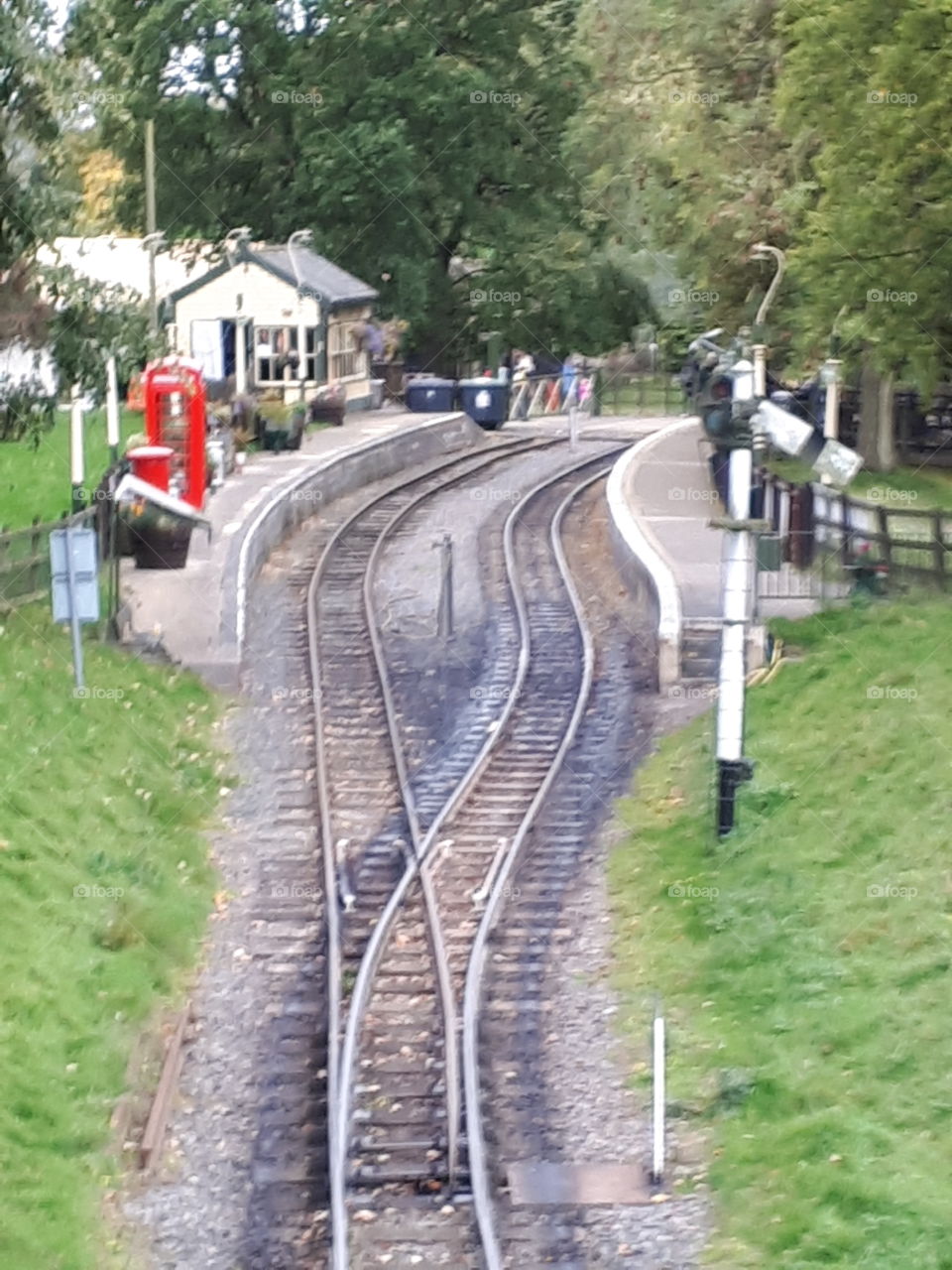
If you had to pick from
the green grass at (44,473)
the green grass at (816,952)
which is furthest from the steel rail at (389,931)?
the green grass at (44,473)

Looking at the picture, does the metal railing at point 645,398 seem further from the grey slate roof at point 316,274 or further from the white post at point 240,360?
the white post at point 240,360

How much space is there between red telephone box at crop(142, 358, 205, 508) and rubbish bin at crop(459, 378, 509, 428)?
55.2ft

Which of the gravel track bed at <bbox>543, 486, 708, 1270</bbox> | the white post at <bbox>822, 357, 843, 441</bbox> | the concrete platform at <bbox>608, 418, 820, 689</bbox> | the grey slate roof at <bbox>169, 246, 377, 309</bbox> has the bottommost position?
the gravel track bed at <bbox>543, 486, 708, 1270</bbox>

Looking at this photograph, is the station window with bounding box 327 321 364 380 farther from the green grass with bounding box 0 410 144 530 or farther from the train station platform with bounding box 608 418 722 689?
the train station platform with bounding box 608 418 722 689

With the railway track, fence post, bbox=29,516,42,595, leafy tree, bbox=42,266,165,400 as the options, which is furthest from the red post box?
leafy tree, bbox=42,266,165,400

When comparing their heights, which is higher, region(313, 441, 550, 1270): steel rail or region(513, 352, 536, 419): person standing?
region(513, 352, 536, 419): person standing

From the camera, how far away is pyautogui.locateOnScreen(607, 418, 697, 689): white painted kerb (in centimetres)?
2041

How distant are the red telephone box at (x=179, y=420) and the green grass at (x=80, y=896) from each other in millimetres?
7836

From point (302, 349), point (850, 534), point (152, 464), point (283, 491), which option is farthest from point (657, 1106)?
point (302, 349)

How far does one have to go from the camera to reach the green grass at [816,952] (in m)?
10.3

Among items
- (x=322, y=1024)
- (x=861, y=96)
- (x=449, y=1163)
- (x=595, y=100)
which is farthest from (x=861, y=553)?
(x=595, y=100)

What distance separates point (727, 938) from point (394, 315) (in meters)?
36.6

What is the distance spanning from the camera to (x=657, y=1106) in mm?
11211

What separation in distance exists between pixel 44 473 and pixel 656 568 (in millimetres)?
9891
